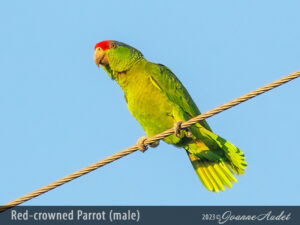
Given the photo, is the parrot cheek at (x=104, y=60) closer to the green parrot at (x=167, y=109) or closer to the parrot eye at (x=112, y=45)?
the green parrot at (x=167, y=109)

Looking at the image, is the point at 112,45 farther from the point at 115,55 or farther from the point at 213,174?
the point at 213,174

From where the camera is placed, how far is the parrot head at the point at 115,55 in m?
6.99

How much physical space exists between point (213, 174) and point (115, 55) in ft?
7.29

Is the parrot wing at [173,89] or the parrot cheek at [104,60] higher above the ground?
the parrot cheek at [104,60]

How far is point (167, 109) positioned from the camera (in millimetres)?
6570

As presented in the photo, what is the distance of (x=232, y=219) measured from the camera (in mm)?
6297

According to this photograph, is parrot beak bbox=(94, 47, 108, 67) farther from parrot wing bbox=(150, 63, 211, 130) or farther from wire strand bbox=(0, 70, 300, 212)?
wire strand bbox=(0, 70, 300, 212)

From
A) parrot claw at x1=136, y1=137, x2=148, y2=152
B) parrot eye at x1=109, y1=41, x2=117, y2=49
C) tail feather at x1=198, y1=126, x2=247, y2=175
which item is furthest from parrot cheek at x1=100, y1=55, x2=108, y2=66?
tail feather at x1=198, y1=126, x2=247, y2=175

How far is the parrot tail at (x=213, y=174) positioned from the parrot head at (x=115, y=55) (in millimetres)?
1605

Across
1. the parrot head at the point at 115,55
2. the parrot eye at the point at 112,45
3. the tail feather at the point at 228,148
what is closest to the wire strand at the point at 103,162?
the tail feather at the point at 228,148

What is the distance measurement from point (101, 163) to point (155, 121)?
2.15 meters

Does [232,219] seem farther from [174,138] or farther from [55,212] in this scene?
[55,212]

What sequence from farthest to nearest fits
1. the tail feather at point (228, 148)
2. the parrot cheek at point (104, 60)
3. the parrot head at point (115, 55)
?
the parrot cheek at point (104, 60) → the parrot head at point (115, 55) → the tail feather at point (228, 148)

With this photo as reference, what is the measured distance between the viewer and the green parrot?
6.58 meters
